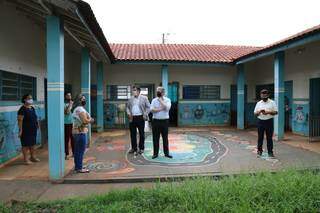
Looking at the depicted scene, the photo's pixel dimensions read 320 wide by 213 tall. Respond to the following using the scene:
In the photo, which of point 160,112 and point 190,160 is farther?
point 190,160

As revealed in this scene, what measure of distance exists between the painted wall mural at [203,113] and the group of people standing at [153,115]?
754 centimetres

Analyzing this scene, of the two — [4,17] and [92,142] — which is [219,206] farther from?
[92,142]

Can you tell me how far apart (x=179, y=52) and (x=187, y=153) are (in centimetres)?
873

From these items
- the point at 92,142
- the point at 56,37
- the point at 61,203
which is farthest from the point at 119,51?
the point at 61,203

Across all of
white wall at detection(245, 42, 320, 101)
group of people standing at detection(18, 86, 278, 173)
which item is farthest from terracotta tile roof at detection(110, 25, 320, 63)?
group of people standing at detection(18, 86, 278, 173)

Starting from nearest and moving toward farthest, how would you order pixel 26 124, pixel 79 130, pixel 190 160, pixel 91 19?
pixel 79 130, pixel 91 19, pixel 26 124, pixel 190 160

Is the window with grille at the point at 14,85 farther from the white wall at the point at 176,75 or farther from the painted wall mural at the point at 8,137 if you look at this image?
the white wall at the point at 176,75

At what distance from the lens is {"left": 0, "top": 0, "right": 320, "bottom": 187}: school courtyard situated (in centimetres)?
626

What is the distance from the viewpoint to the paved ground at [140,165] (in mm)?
5648

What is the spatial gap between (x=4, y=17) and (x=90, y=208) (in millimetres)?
5436

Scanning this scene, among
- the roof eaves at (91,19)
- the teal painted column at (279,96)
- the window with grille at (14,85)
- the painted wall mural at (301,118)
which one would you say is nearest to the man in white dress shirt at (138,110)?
the roof eaves at (91,19)

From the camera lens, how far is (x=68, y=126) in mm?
8008

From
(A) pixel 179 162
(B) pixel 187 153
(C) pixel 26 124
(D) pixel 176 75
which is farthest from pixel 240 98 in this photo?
(C) pixel 26 124

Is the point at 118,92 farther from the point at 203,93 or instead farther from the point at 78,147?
the point at 78,147
